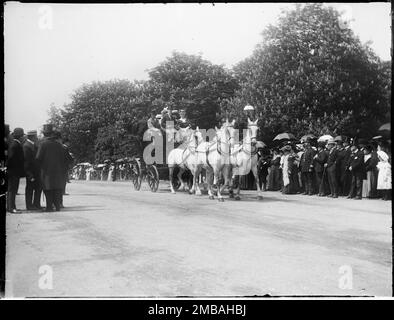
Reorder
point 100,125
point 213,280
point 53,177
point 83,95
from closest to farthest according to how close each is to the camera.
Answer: point 213,280
point 53,177
point 100,125
point 83,95

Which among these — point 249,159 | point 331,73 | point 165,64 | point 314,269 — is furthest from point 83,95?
point 314,269

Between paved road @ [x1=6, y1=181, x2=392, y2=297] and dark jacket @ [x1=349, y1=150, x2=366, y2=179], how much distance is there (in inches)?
175

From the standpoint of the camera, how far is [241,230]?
9.01 meters

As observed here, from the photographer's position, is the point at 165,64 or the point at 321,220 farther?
the point at 165,64

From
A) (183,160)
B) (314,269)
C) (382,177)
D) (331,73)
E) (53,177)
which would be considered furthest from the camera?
(331,73)

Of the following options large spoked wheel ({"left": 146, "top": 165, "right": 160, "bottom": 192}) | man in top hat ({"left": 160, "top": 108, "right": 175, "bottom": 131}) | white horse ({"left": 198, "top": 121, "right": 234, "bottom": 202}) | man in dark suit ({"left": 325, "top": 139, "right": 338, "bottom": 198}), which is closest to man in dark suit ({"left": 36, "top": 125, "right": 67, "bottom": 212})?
white horse ({"left": 198, "top": 121, "right": 234, "bottom": 202})

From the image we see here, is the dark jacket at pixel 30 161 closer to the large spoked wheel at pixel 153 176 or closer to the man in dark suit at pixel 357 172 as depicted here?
the large spoked wheel at pixel 153 176

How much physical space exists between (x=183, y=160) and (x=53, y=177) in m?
7.48

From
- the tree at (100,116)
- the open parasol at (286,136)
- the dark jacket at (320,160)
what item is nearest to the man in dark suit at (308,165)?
the dark jacket at (320,160)

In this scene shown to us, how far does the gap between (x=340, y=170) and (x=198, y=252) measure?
453 inches

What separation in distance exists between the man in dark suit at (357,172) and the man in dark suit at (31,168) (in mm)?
10675

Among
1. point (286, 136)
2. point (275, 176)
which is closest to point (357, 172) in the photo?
point (275, 176)

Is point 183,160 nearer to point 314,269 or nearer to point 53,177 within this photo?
point 53,177

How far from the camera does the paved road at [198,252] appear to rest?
5410 mm
